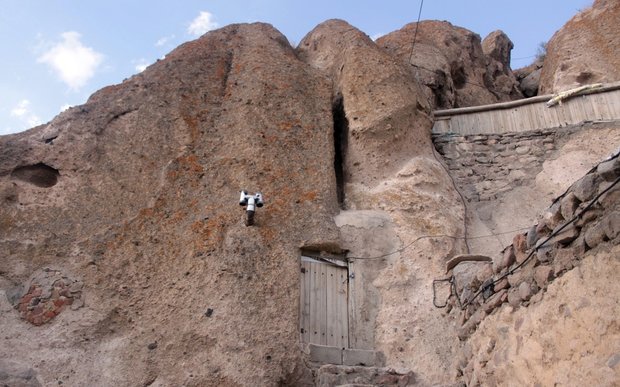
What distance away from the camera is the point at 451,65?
13672 millimetres

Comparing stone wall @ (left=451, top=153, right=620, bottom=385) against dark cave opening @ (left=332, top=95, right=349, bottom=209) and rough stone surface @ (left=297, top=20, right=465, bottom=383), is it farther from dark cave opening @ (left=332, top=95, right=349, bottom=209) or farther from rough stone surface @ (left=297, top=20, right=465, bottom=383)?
dark cave opening @ (left=332, top=95, right=349, bottom=209)

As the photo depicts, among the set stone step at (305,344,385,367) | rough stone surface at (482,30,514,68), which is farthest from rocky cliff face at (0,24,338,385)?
rough stone surface at (482,30,514,68)

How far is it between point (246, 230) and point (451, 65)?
7770 mm

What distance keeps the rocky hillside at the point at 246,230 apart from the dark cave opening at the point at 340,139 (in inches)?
1.3

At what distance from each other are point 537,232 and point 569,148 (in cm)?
579

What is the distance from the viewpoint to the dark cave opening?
31.5ft

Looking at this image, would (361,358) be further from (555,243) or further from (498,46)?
Result: (498,46)

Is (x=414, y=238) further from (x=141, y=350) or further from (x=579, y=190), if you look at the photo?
(x=579, y=190)

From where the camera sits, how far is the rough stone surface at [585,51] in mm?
12727

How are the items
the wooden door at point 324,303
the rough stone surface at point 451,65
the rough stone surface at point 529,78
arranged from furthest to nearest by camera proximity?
the rough stone surface at point 529,78
the rough stone surface at point 451,65
the wooden door at point 324,303

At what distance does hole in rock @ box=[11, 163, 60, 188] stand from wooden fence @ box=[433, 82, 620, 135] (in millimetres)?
6107

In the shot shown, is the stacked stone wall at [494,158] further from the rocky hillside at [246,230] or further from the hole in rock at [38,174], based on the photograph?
the hole in rock at [38,174]

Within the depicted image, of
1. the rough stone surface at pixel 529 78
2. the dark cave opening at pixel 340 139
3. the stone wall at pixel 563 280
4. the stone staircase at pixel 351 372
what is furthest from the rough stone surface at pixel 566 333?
the rough stone surface at pixel 529 78

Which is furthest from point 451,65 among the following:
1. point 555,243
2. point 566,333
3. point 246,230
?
point 566,333
